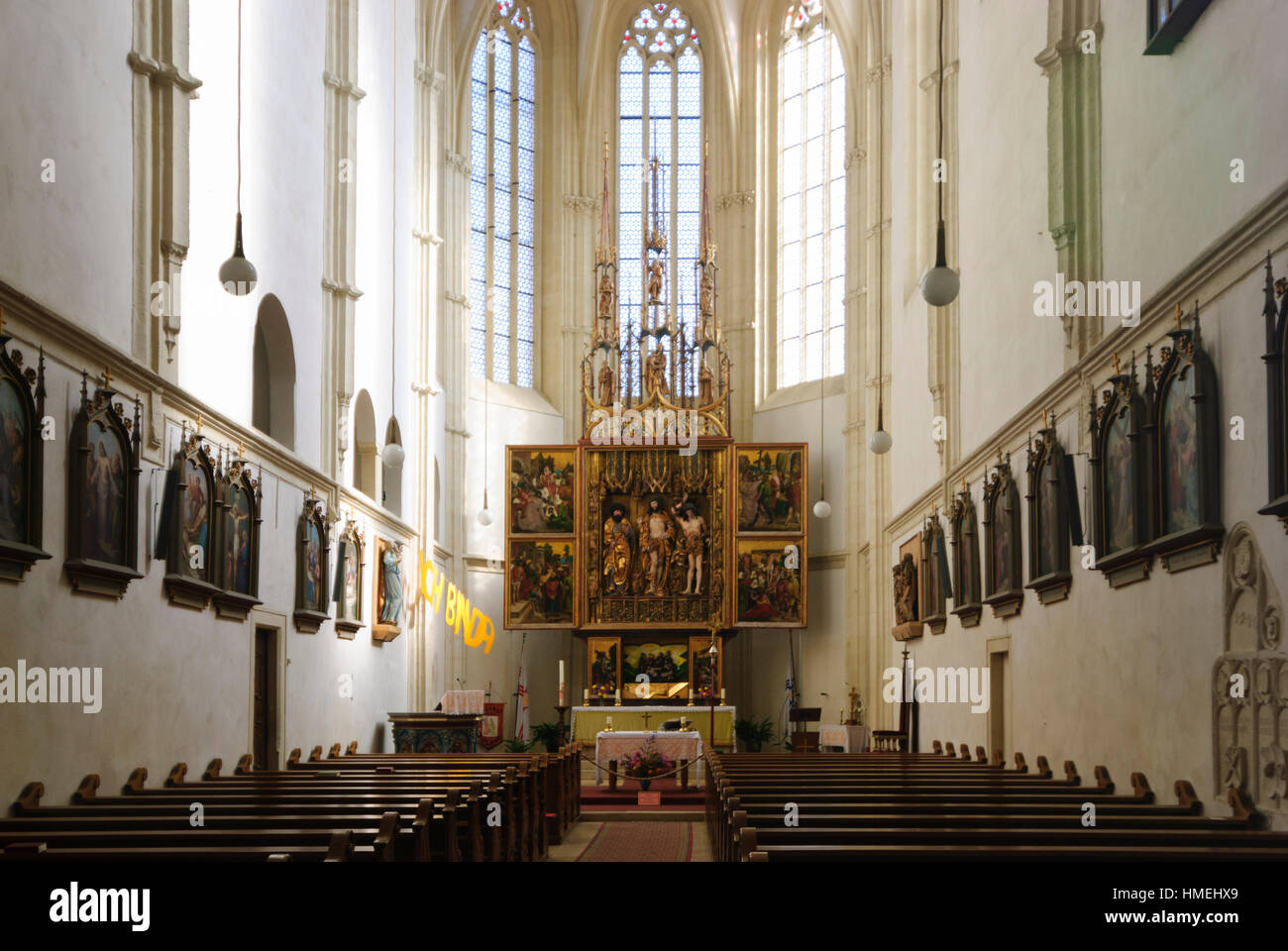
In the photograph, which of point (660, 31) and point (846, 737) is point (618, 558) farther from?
point (660, 31)

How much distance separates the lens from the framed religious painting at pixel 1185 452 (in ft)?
30.7

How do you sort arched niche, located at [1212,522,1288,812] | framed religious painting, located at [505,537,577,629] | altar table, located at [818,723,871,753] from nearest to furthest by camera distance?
arched niche, located at [1212,522,1288,812], altar table, located at [818,723,871,753], framed religious painting, located at [505,537,577,629]

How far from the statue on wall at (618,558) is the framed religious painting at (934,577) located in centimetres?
848

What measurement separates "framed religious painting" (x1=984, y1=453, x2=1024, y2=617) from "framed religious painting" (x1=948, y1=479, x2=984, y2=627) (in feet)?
1.64

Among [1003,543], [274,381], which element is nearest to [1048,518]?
[1003,543]

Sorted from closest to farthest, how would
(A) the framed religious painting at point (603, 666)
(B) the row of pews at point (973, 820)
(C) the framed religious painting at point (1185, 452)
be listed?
(B) the row of pews at point (973, 820) < (C) the framed religious painting at point (1185, 452) < (A) the framed religious painting at point (603, 666)

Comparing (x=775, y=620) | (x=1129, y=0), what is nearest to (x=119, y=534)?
(x=1129, y=0)

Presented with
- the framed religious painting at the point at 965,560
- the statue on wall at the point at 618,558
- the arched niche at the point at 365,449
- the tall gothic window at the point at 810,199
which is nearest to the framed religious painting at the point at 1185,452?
the framed religious painting at the point at 965,560

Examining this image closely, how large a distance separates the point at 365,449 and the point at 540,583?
6785mm

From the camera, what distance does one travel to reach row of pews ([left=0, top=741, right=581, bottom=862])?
755cm

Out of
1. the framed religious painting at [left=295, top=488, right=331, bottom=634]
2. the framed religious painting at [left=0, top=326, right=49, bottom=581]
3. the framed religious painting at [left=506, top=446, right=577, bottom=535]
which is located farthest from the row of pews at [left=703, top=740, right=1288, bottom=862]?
the framed religious painting at [left=506, top=446, right=577, bottom=535]

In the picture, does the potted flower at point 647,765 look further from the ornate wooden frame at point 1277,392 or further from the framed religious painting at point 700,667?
the ornate wooden frame at point 1277,392

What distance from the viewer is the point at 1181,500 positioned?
9859 mm

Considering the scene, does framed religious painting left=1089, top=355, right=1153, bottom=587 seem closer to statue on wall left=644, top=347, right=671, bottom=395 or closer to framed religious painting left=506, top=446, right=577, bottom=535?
framed religious painting left=506, top=446, right=577, bottom=535
